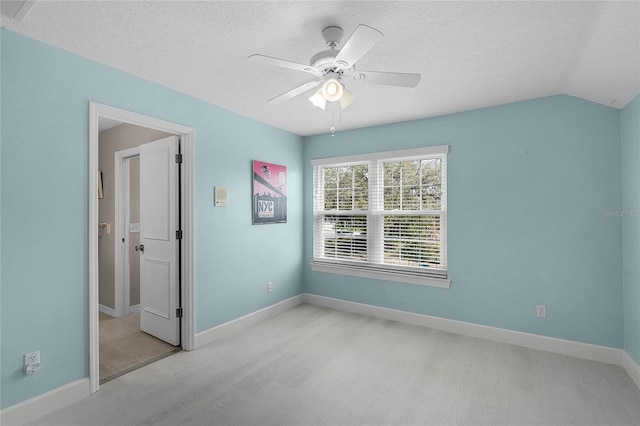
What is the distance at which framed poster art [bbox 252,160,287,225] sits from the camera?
383cm

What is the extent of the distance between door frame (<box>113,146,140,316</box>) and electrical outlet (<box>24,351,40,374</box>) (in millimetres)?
2189

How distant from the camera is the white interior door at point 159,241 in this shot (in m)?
3.15

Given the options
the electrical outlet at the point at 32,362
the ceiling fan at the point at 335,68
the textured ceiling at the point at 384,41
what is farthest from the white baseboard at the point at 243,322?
the ceiling fan at the point at 335,68

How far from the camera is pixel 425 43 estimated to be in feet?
6.81

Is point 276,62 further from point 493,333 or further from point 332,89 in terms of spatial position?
point 493,333

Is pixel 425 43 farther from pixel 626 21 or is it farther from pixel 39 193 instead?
pixel 39 193

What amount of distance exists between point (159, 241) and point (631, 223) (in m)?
4.33

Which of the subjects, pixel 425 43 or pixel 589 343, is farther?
pixel 589 343

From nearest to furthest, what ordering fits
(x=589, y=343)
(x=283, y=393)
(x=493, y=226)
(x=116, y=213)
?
(x=283, y=393)
(x=589, y=343)
(x=493, y=226)
(x=116, y=213)

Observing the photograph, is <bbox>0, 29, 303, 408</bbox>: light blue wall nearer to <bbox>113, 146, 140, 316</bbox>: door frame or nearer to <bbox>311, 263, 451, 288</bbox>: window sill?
<bbox>113, 146, 140, 316</bbox>: door frame

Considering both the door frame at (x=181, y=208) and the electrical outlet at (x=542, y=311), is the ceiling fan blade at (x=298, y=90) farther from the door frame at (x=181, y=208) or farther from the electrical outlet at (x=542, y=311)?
the electrical outlet at (x=542, y=311)

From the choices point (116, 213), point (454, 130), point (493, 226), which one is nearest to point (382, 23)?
point (454, 130)

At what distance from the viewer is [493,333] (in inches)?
129

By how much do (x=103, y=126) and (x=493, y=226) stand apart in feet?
16.6
